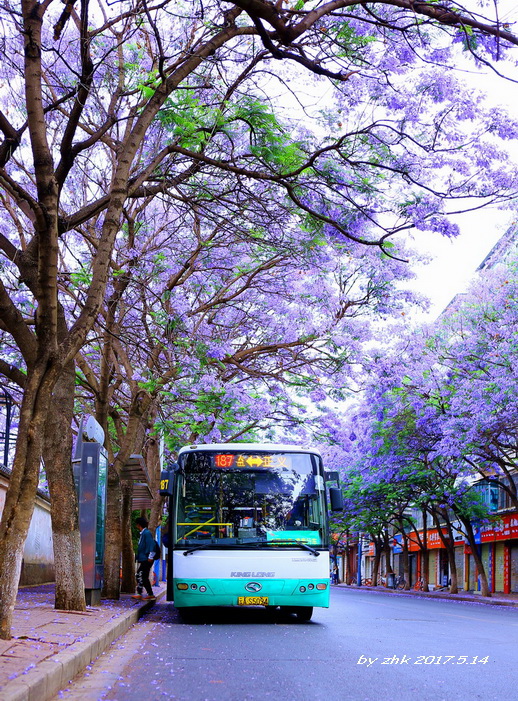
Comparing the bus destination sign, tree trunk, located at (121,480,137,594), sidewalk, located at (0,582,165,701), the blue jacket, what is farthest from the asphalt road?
tree trunk, located at (121,480,137,594)

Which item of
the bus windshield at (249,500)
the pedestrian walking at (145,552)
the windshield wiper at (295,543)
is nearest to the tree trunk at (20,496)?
the bus windshield at (249,500)

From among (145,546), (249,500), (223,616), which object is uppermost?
(249,500)

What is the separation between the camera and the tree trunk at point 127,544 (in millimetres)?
20672

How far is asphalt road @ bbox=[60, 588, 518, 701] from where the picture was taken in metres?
6.91

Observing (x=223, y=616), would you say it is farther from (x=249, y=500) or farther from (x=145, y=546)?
(x=249, y=500)

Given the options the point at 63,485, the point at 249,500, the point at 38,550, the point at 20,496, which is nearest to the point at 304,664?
the point at 20,496

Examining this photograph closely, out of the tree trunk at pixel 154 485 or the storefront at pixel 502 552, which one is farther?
the storefront at pixel 502 552

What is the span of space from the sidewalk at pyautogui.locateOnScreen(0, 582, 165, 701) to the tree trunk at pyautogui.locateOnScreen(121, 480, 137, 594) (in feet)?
23.3

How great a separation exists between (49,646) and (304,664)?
7.99ft

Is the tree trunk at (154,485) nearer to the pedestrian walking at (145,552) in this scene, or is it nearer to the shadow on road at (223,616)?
the pedestrian walking at (145,552)

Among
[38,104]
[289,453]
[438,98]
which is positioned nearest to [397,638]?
[289,453]

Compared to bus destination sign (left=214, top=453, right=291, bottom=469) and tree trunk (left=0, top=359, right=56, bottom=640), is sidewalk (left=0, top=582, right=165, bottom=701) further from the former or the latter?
bus destination sign (left=214, top=453, right=291, bottom=469)

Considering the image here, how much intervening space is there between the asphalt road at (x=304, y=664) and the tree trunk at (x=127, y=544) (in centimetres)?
656

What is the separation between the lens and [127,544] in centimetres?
2256
